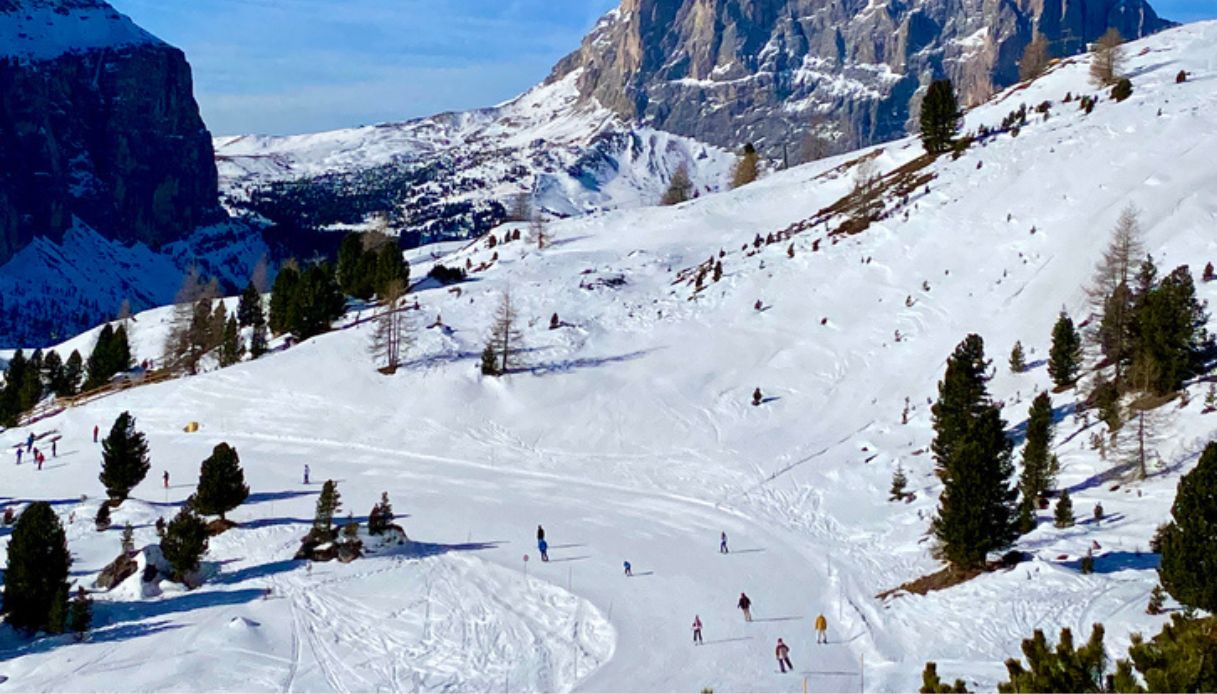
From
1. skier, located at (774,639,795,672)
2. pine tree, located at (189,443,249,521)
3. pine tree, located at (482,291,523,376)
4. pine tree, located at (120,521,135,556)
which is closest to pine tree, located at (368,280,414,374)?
pine tree, located at (482,291,523,376)

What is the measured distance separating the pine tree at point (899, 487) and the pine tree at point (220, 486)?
2888 cm

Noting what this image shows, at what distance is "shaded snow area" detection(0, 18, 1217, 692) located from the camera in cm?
2820

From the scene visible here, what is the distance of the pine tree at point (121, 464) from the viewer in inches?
1775

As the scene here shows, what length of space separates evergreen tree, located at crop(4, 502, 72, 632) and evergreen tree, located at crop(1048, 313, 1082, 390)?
42.4 metres

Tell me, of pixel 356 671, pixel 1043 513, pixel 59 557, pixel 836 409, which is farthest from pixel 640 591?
pixel 836 409

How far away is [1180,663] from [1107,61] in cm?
9146

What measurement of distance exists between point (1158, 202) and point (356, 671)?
55.2 metres

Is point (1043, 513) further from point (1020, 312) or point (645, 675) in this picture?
point (1020, 312)

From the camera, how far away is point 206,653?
92.4 ft

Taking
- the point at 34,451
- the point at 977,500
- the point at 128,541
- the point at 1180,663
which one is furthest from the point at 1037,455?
the point at 34,451

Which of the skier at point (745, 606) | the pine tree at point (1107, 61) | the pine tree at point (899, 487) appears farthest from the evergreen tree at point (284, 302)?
the pine tree at point (1107, 61)

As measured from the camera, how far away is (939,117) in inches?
3457

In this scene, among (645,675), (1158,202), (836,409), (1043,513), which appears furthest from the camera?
(1158,202)

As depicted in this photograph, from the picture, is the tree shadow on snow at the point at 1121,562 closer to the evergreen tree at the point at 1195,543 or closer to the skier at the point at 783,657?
the evergreen tree at the point at 1195,543
